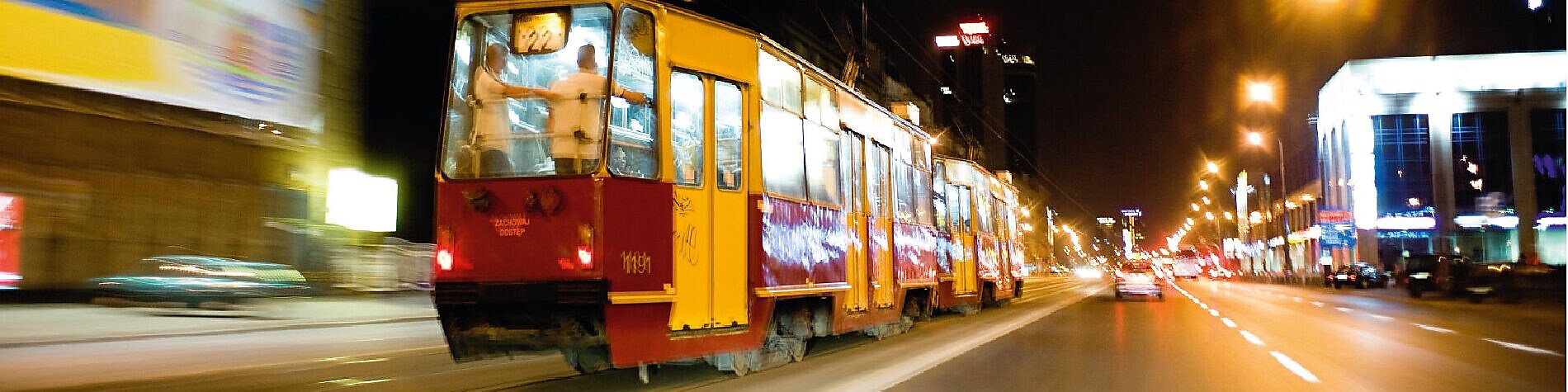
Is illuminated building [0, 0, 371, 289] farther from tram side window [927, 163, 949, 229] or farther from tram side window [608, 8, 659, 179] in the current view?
tram side window [927, 163, 949, 229]

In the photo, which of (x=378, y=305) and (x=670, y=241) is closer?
(x=670, y=241)

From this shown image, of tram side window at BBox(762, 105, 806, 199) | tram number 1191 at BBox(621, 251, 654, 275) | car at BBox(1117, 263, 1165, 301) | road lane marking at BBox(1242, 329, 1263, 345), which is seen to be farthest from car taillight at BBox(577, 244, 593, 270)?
car at BBox(1117, 263, 1165, 301)

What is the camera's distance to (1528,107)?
76.0 meters

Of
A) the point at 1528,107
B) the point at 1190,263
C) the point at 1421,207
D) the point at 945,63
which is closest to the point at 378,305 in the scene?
the point at 1190,263

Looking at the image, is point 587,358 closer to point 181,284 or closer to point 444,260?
point 444,260

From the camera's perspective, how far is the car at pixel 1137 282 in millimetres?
33188

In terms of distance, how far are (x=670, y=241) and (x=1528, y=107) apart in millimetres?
88054

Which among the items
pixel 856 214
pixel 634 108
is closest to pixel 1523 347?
pixel 856 214

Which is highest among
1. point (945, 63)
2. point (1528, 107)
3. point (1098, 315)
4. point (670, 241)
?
point (945, 63)

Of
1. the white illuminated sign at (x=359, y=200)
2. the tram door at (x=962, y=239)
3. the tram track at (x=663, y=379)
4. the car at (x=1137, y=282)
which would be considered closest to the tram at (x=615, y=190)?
the tram track at (x=663, y=379)

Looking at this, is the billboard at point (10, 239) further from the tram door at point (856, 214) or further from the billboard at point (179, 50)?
the tram door at point (856, 214)

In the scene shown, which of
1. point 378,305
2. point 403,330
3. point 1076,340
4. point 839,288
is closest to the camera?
point 839,288

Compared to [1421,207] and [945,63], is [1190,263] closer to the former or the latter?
[1421,207]

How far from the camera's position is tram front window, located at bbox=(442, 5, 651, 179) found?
356 inches
